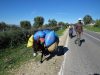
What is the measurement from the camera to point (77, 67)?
27.4 feet

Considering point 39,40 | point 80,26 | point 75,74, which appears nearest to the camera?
point 75,74

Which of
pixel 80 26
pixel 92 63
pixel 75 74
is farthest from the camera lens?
pixel 80 26

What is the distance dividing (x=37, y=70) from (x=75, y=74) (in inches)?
76.5

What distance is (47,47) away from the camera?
32.4 feet

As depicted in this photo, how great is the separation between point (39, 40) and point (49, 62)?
1.31 meters

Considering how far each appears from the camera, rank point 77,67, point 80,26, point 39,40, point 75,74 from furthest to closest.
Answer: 1. point 80,26
2. point 39,40
3. point 77,67
4. point 75,74

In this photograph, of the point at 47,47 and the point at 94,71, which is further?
the point at 47,47

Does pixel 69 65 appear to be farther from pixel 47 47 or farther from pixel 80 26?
pixel 80 26

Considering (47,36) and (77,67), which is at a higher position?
(47,36)

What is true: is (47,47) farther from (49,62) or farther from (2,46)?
(2,46)

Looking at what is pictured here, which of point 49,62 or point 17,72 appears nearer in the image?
point 17,72

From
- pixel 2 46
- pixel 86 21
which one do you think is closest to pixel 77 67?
pixel 2 46

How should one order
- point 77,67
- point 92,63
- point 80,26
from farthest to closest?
point 80,26
point 92,63
point 77,67

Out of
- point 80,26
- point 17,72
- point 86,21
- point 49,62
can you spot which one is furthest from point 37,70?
point 86,21
